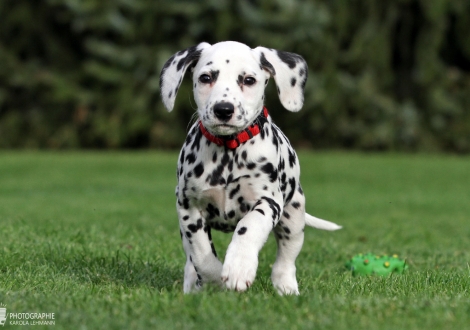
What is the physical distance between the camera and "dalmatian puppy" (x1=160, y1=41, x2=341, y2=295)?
4805 mm

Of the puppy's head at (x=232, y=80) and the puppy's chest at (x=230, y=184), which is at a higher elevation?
the puppy's head at (x=232, y=80)

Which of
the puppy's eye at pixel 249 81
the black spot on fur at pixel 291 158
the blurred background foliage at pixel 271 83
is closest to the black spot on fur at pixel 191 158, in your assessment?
the puppy's eye at pixel 249 81

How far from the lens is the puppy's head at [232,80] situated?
4750mm

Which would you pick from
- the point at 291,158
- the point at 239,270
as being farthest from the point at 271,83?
the point at 239,270

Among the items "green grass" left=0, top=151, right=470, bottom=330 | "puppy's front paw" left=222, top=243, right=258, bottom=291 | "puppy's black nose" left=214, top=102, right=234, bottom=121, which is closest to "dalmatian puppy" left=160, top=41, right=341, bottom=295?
"puppy's black nose" left=214, top=102, right=234, bottom=121

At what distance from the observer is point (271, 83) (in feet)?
66.9

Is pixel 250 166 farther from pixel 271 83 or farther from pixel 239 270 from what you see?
pixel 271 83

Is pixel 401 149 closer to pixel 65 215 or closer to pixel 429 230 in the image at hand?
pixel 429 230

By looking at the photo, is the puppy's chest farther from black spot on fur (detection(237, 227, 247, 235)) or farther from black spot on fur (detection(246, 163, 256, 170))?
black spot on fur (detection(237, 227, 247, 235))

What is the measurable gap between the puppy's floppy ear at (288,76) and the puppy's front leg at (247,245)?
0.76 meters

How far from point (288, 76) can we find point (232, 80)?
1.74 ft

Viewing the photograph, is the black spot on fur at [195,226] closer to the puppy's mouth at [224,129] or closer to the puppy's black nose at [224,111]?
the puppy's mouth at [224,129]

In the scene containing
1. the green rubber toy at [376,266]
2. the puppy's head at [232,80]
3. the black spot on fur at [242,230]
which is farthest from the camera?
the green rubber toy at [376,266]

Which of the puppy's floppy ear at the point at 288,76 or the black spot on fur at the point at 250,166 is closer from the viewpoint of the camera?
the black spot on fur at the point at 250,166
